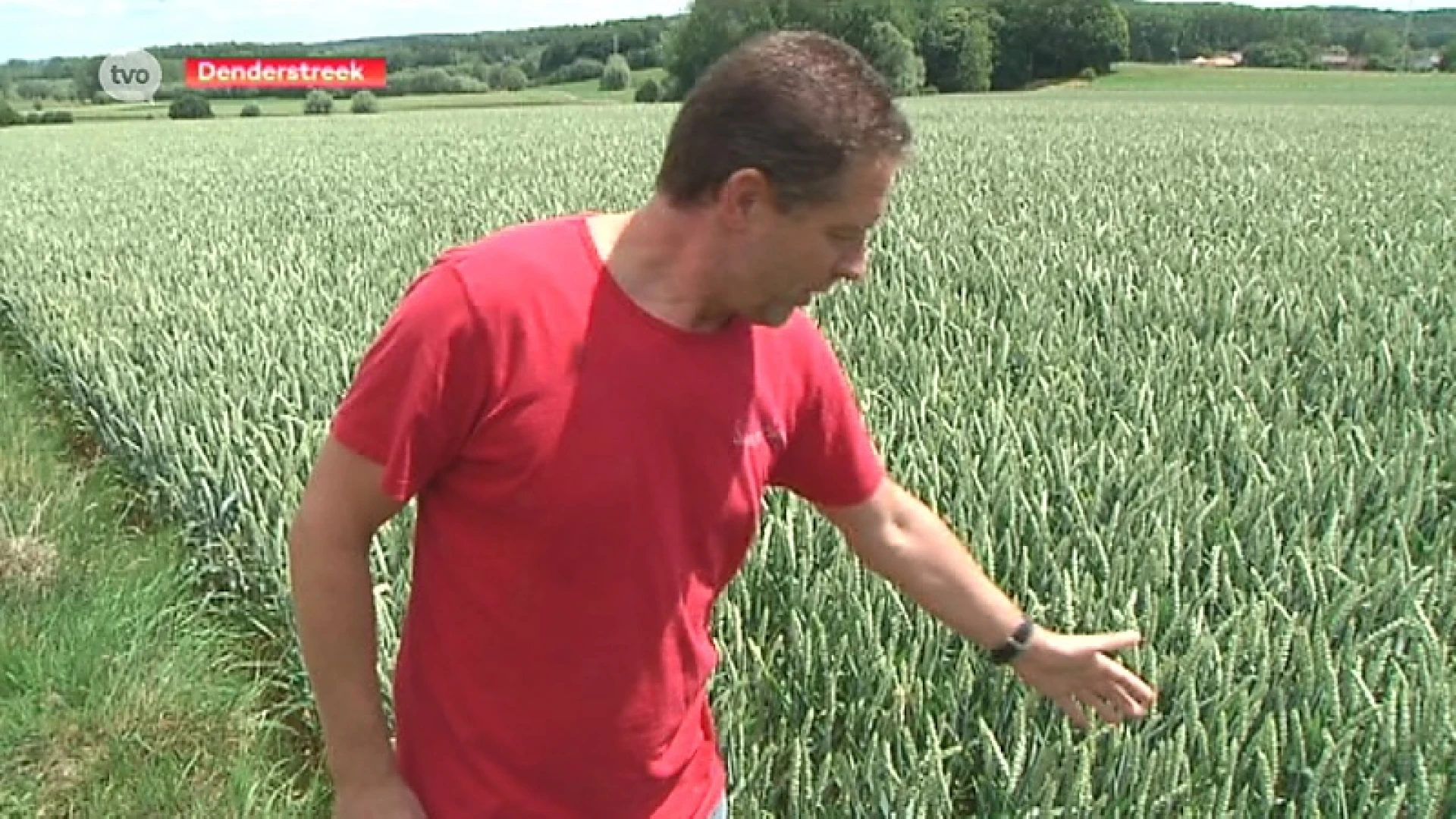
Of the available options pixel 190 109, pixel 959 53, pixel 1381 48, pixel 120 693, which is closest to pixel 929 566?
pixel 120 693

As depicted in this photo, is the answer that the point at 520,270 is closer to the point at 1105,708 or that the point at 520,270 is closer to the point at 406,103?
the point at 1105,708

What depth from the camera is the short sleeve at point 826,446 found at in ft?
4.83

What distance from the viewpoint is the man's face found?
1209 millimetres

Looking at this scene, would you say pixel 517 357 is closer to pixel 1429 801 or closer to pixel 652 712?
pixel 652 712

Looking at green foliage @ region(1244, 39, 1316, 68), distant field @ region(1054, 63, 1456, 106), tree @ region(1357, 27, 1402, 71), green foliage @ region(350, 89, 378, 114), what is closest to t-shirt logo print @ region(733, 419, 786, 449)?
distant field @ region(1054, 63, 1456, 106)

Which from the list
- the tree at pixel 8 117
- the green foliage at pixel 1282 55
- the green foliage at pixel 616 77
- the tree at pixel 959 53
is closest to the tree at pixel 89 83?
the tree at pixel 8 117

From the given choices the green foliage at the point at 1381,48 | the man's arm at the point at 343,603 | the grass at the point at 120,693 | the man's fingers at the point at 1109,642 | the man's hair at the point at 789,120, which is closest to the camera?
the man's hair at the point at 789,120

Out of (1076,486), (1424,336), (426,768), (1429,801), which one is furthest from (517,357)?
(1424,336)

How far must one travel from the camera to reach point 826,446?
1517mm

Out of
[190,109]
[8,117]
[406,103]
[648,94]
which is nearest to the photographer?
[8,117]

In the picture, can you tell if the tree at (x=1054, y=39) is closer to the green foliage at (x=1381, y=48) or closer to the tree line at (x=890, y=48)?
the tree line at (x=890, y=48)

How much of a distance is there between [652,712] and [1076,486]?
159 cm

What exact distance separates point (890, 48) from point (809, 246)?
58615mm

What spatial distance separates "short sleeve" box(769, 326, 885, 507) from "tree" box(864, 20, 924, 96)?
48636 millimetres
